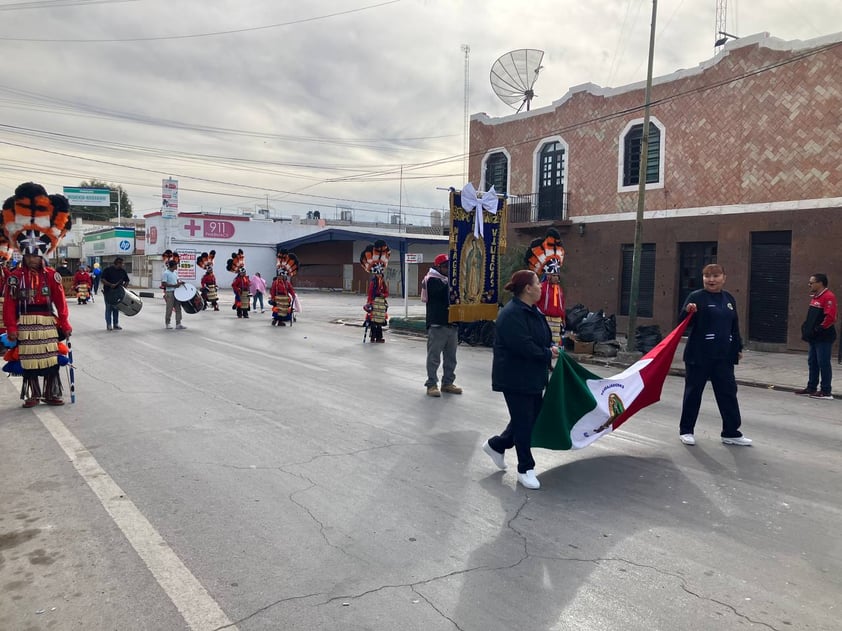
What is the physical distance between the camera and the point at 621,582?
11.8 feet

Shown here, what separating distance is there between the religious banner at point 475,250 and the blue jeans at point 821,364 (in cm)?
502

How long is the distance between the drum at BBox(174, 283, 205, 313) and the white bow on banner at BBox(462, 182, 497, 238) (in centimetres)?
1086

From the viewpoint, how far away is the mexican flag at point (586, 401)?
5.53 m

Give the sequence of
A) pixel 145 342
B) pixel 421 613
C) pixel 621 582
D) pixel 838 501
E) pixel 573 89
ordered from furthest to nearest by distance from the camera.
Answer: pixel 573 89
pixel 145 342
pixel 838 501
pixel 621 582
pixel 421 613

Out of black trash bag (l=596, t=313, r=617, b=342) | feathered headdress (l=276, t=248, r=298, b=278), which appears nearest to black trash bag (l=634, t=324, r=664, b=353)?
black trash bag (l=596, t=313, r=617, b=342)

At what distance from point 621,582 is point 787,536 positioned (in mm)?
1464

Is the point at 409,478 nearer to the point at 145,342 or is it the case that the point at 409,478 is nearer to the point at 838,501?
the point at 838,501

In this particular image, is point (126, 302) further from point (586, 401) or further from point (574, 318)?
point (586, 401)

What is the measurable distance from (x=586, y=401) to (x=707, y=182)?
14.1 m

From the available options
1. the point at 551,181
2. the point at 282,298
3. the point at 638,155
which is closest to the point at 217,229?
the point at 282,298

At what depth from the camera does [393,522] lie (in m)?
4.41

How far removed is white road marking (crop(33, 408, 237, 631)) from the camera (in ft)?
10.6

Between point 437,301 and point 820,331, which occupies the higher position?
point 437,301

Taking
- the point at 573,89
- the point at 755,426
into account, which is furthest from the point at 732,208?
the point at 755,426
